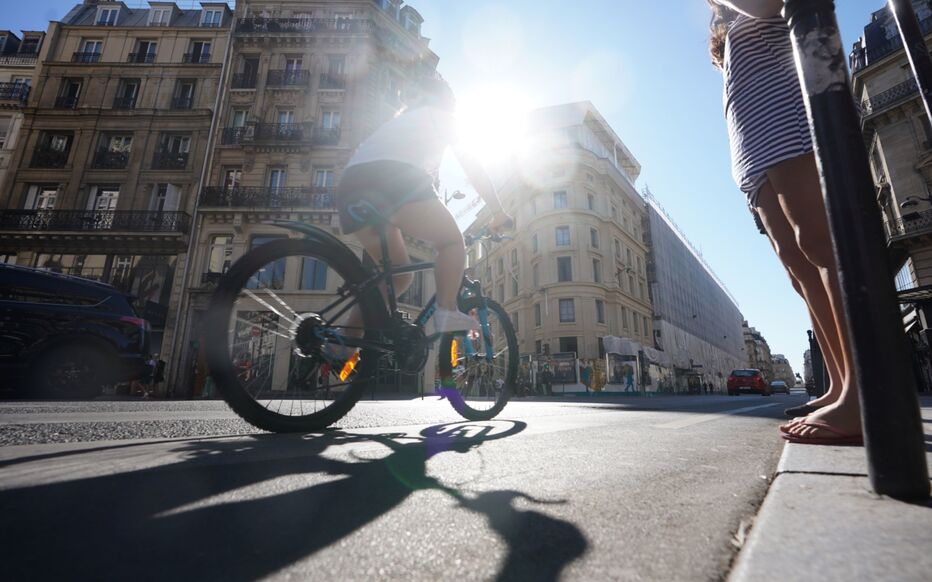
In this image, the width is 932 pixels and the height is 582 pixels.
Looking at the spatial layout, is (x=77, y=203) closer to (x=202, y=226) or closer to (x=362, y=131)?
(x=202, y=226)

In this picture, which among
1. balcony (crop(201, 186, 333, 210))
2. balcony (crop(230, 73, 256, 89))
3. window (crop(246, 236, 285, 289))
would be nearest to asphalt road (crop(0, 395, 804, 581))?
window (crop(246, 236, 285, 289))

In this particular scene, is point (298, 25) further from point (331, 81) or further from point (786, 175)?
point (786, 175)

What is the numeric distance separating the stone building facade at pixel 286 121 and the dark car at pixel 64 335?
932cm

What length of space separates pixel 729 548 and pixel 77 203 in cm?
2358

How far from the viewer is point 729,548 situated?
1.78 feet

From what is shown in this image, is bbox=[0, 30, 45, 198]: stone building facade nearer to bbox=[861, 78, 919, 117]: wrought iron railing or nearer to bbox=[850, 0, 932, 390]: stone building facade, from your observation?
bbox=[850, 0, 932, 390]: stone building facade

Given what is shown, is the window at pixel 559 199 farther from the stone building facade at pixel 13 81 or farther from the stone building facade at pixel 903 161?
the stone building facade at pixel 13 81

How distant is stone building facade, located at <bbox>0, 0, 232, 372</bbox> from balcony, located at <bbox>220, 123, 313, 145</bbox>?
51.8 inches

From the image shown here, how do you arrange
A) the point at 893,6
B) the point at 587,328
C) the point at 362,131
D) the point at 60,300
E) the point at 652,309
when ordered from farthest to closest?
the point at 652,309 < the point at 587,328 < the point at 362,131 < the point at 60,300 < the point at 893,6

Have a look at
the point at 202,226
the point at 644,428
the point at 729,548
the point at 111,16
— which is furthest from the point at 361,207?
the point at 111,16

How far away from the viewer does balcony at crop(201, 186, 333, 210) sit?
17.0m

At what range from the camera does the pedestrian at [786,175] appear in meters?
1.40

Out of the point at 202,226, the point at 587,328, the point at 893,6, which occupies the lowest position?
the point at 893,6

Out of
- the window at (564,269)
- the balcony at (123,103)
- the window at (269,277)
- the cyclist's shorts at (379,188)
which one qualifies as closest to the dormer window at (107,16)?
the balcony at (123,103)
